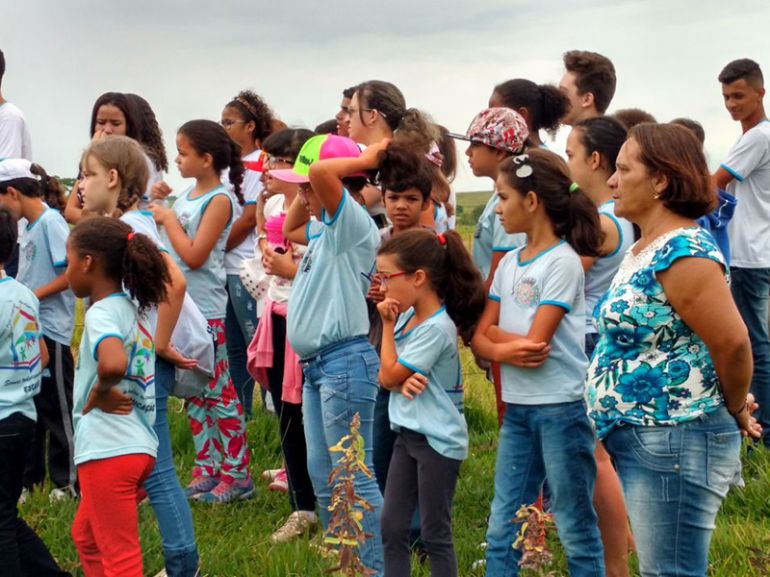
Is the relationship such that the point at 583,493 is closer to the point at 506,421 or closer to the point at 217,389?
the point at 506,421

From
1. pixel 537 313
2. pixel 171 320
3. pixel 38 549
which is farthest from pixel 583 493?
pixel 38 549

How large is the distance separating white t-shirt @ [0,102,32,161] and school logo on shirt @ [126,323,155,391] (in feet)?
11.4

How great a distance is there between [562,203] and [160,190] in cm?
301

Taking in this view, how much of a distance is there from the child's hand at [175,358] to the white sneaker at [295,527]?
0.99 m

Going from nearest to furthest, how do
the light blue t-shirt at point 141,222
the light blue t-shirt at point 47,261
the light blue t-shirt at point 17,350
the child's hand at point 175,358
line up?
the light blue t-shirt at point 17,350 → the child's hand at point 175,358 → the light blue t-shirt at point 141,222 → the light blue t-shirt at point 47,261

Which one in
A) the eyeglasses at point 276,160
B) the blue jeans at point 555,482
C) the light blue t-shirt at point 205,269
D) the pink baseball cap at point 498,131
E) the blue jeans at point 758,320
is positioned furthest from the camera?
the blue jeans at point 758,320

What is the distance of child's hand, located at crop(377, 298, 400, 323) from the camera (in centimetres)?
431

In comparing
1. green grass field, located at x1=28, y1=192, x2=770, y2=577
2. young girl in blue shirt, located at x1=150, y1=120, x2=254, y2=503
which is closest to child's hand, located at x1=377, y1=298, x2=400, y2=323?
green grass field, located at x1=28, y1=192, x2=770, y2=577

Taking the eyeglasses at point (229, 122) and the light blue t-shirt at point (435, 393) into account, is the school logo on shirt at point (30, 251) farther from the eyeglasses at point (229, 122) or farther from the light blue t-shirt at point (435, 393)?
the light blue t-shirt at point (435, 393)

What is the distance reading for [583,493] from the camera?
4.09m

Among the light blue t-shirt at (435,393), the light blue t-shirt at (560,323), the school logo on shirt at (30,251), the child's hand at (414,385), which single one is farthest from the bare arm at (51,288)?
the light blue t-shirt at (560,323)

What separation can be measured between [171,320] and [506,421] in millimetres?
1486

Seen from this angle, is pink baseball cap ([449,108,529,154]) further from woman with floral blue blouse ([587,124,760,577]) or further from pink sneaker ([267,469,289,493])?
pink sneaker ([267,469,289,493])

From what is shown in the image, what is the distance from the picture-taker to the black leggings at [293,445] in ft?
18.4
